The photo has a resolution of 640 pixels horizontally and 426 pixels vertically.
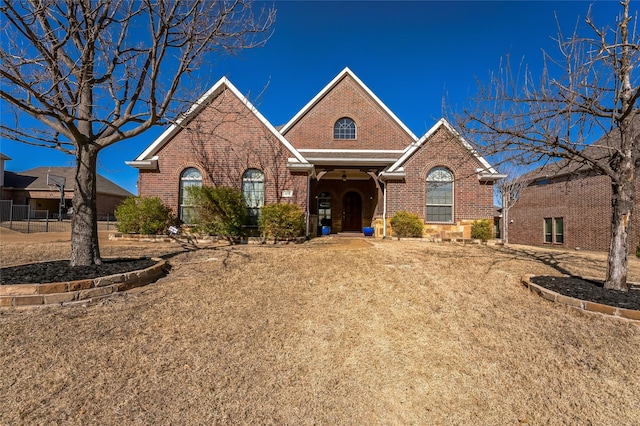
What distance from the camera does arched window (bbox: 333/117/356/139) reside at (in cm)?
1750

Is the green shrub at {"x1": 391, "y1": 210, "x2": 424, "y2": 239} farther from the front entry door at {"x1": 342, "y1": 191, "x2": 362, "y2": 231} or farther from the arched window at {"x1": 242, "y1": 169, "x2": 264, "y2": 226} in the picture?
the arched window at {"x1": 242, "y1": 169, "x2": 264, "y2": 226}

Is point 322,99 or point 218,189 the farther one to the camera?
point 322,99

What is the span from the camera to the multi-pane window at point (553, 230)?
70.8ft

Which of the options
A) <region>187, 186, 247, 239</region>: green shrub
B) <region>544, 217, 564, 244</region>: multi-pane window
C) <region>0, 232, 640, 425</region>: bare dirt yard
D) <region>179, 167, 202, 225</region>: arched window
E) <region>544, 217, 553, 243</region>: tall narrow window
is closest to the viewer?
A: <region>0, 232, 640, 425</region>: bare dirt yard

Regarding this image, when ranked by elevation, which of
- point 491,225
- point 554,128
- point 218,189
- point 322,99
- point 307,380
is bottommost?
point 307,380

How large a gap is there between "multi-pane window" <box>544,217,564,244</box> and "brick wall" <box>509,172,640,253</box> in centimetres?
28

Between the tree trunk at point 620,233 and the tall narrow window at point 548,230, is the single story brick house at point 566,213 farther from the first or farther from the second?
the tree trunk at point 620,233

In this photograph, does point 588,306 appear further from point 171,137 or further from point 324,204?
point 324,204

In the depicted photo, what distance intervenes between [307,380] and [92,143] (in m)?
6.25

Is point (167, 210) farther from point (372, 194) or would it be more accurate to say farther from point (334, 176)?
point (372, 194)

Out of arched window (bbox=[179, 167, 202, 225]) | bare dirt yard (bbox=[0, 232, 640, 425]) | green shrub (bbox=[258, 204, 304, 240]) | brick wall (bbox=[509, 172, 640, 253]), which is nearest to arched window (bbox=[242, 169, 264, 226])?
green shrub (bbox=[258, 204, 304, 240])

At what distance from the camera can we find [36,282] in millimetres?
4871

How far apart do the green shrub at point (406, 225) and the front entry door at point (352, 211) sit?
542cm

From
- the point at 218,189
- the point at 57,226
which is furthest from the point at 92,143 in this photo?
the point at 57,226
